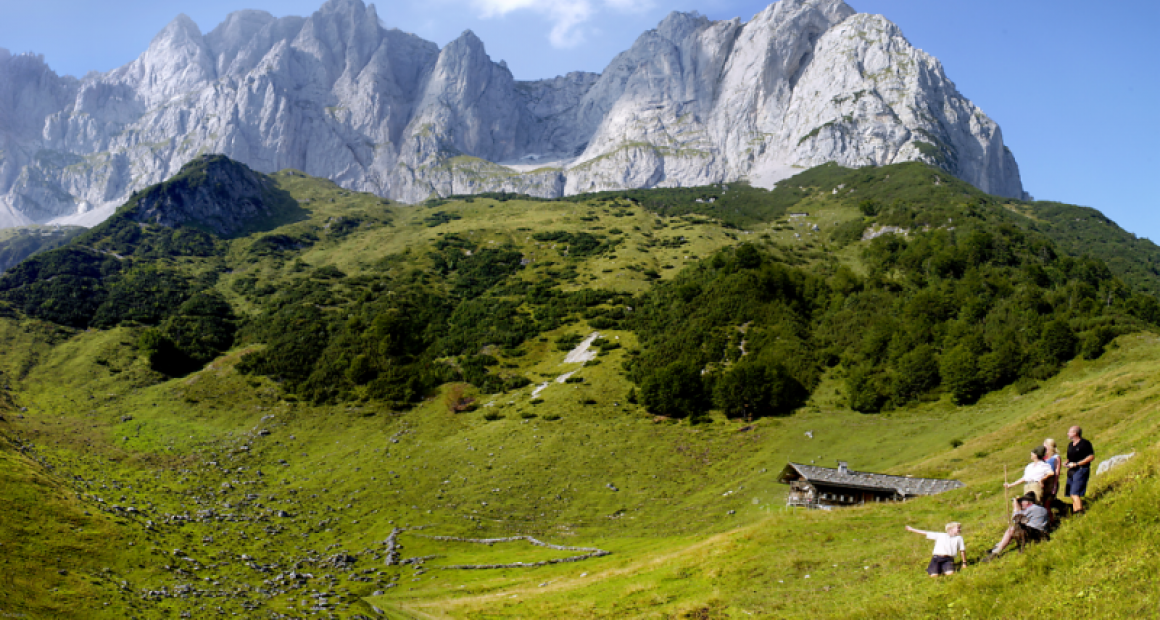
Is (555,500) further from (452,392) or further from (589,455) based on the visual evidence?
(452,392)

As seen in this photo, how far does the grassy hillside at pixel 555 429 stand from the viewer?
32.8m

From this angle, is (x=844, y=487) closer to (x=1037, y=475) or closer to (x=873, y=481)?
(x=873, y=481)

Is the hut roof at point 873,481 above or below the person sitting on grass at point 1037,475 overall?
below

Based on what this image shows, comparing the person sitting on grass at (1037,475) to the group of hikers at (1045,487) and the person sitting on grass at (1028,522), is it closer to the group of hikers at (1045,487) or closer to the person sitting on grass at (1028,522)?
the group of hikers at (1045,487)

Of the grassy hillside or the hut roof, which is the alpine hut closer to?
the hut roof

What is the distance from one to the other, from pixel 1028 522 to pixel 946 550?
100 inches

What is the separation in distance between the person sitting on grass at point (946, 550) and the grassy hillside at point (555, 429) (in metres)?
0.70

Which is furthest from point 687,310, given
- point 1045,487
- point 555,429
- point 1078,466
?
point 1045,487

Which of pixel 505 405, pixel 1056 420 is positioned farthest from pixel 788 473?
pixel 505 405

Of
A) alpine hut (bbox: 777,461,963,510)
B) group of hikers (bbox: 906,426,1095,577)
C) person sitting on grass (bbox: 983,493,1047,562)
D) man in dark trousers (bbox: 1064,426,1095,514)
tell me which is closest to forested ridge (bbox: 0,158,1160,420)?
alpine hut (bbox: 777,461,963,510)

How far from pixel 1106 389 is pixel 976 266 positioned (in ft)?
252

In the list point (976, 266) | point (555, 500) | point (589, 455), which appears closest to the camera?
point (555, 500)

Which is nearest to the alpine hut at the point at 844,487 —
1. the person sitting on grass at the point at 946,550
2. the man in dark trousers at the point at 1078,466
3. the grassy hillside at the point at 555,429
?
the grassy hillside at the point at 555,429

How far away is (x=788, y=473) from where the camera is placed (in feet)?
162
